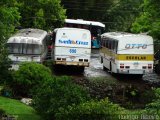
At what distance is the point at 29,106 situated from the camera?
105 ft

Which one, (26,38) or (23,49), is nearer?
(23,49)

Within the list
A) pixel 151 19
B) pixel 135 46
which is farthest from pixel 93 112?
pixel 151 19

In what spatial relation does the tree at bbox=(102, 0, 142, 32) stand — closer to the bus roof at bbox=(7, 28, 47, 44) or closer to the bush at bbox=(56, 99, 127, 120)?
the bus roof at bbox=(7, 28, 47, 44)

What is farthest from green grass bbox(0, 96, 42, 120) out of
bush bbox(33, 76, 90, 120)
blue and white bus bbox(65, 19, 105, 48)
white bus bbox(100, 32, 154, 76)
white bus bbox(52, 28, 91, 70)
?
blue and white bus bbox(65, 19, 105, 48)

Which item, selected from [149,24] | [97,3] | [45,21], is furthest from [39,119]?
[97,3]

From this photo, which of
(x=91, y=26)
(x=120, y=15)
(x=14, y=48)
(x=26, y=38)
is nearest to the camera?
(x=14, y=48)

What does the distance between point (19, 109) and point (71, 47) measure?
42.8 ft

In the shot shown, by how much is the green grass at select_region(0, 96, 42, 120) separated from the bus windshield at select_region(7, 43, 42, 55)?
8.93 m

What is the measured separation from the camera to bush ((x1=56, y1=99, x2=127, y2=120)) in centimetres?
2583

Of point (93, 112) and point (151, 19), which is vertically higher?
point (151, 19)

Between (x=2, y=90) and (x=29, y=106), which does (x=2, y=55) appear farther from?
(x=29, y=106)

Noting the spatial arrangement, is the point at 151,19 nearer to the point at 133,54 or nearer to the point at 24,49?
the point at 133,54

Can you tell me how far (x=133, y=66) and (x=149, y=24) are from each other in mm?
6060

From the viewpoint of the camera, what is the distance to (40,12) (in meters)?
55.9
